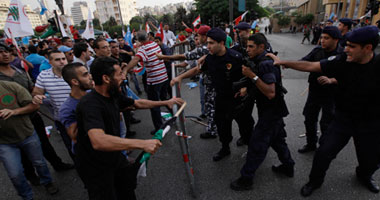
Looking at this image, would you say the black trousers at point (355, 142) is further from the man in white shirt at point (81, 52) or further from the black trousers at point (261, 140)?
the man in white shirt at point (81, 52)

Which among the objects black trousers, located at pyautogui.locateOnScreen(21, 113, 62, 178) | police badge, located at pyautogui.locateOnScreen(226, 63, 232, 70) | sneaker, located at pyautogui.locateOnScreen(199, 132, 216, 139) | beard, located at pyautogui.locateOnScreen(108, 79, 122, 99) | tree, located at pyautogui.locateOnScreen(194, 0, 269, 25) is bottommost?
sneaker, located at pyautogui.locateOnScreen(199, 132, 216, 139)

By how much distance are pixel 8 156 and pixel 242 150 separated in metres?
3.33

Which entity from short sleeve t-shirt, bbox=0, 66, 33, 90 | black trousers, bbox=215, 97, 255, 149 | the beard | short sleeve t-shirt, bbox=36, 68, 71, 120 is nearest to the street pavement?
black trousers, bbox=215, 97, 255, 149

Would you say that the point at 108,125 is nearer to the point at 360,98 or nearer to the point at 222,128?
the point at 222,128

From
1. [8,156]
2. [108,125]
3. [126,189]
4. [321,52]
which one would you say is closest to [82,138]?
[108,125]

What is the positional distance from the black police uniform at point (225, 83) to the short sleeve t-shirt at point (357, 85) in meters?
1.09

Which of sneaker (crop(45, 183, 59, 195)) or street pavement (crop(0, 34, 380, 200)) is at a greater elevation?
sneaker (crop(45, 183, 59, 195))

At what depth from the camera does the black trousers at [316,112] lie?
120 inches

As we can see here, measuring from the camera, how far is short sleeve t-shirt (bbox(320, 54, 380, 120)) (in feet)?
6.64

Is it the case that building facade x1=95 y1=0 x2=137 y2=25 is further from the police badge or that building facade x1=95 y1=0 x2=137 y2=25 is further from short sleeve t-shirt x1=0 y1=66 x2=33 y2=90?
the police badge

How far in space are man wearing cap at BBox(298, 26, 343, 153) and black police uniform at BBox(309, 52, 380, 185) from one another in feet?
1.74

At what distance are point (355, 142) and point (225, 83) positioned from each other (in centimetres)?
172

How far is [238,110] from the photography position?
2.81 m

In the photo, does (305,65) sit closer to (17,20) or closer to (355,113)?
(355,113)
